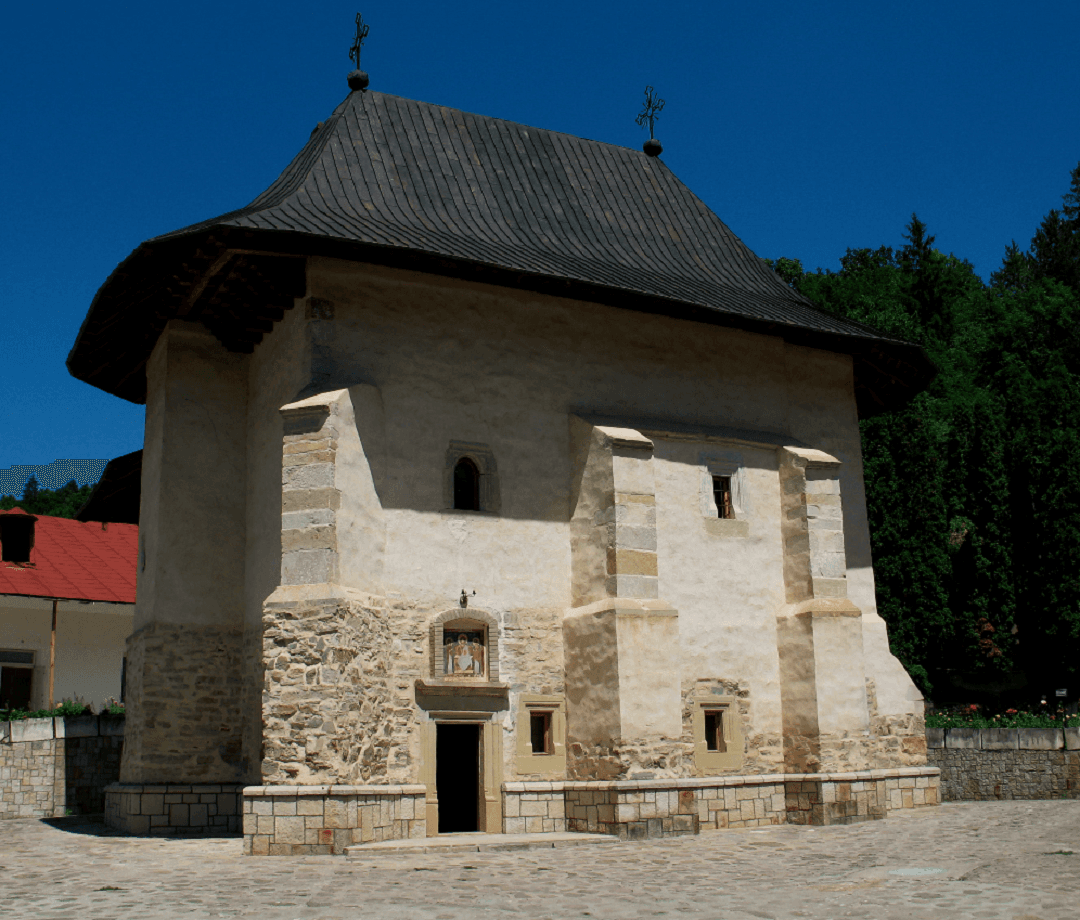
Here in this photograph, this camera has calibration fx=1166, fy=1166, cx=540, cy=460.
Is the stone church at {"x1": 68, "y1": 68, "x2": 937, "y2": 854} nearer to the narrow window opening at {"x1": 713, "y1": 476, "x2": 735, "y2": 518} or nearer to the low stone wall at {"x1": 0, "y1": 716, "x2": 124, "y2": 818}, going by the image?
the narrow window opening at {"x1": 713, "y1": 476, "x2": 735, "y2": 518}

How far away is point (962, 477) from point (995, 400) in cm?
585

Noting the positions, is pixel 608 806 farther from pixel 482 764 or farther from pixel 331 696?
pixel 331 696

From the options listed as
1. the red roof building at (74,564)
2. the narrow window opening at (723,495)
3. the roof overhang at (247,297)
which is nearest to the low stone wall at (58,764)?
the roof overhang at (247,297)

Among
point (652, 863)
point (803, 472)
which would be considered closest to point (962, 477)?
point (803, 472)

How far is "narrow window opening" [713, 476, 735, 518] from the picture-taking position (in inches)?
580

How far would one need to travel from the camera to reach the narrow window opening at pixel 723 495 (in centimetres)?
1474

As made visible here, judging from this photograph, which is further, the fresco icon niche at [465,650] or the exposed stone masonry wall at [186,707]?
the exposed stone masonry wall at [186,707]

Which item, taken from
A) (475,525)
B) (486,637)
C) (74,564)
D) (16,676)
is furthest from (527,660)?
(74,564)

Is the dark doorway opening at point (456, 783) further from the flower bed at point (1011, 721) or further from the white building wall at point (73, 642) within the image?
the white building wall at point (73, 642)

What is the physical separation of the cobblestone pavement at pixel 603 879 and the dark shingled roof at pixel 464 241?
20.1 feet

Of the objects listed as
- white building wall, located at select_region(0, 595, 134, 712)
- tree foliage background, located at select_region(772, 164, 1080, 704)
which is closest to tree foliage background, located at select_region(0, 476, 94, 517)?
white building wall, located at select_region(0, 595, 134, 712)

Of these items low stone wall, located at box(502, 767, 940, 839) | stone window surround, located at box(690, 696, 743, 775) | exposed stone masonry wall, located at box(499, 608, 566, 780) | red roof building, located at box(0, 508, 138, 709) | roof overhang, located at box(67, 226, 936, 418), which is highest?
roof overhang, located at box(67, 226, 936, 418)

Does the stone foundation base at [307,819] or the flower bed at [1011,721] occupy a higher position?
the flower bed at [1011,721]

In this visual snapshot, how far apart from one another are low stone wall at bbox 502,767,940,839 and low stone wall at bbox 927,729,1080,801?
1.66 metres
